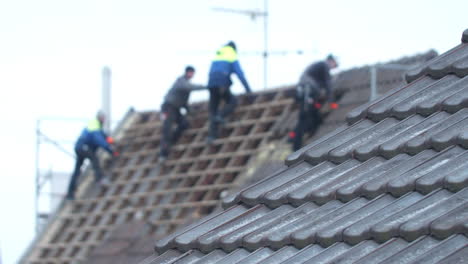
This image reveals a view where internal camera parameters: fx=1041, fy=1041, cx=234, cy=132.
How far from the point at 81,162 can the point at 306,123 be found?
5.33 metres

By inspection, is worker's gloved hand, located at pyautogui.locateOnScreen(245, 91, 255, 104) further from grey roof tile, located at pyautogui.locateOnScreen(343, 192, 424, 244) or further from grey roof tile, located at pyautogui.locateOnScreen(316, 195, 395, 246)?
grey roof tile, located at pyautogui.locateOnScreen(343, 192, 424, 244)

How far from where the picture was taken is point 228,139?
16406mm

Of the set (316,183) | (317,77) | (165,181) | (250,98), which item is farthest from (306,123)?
(316,183)

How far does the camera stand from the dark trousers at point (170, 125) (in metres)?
17.3

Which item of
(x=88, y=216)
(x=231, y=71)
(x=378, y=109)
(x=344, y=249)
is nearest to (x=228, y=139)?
(x=231, y=71)

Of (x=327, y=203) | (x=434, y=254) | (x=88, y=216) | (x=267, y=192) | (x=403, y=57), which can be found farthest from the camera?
(x=88, y=216)

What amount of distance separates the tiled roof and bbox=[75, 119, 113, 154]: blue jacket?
12840mm

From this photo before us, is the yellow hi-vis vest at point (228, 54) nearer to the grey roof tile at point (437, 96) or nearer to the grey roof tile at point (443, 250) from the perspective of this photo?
the grey roof tile at point (437, 96)

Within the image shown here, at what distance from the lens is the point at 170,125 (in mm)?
17406

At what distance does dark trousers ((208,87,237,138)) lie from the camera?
53.3 ft

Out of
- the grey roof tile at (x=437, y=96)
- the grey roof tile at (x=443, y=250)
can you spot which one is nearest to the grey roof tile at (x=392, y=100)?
the grey roof tile at (x=437, y=96)

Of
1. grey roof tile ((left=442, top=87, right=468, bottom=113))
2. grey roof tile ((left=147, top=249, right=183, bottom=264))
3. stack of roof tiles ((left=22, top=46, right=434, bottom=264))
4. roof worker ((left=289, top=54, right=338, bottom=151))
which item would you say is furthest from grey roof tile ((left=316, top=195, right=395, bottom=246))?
roof worker ((left=289, top=54, right=338, bottom=151))

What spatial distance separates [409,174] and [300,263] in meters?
0.64

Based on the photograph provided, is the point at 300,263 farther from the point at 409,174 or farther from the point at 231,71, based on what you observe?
the point at 231,71
